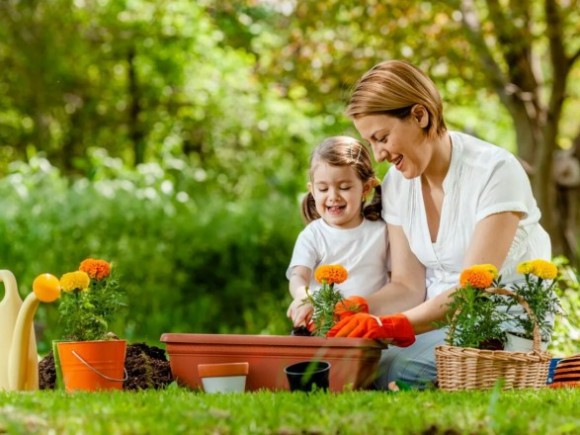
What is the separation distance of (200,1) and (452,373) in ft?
25.8

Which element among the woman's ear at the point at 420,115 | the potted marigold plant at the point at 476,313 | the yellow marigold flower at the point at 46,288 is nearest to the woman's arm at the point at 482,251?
the potted marigold plant at the point at 476,313

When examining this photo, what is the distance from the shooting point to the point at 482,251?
3842 mm

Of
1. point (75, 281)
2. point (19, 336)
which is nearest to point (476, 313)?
point (75, 281)

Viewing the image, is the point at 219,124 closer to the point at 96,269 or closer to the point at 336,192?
the point at 336,192

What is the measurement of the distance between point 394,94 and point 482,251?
2.14 ft

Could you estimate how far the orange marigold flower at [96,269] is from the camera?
3.72 m


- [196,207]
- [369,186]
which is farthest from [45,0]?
[369,186]

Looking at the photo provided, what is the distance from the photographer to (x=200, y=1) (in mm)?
10828

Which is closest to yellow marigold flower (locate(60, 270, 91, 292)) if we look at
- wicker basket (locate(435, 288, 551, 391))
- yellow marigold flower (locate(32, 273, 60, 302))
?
yellow marigold flower (locate(32, 273, 60, 302))

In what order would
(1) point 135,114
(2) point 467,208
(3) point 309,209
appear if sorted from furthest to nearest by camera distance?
1. (1) point 135,114
2. (3) point 309,209
3. (2) point 467,208

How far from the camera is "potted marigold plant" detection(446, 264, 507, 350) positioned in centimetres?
349

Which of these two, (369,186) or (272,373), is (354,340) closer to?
(272,373)

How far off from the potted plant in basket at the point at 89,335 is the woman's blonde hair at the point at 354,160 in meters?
1.02

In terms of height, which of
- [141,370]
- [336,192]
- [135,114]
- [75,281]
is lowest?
[141,370]
